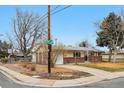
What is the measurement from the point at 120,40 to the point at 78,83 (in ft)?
114

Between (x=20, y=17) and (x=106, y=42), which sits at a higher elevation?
(x=20, y=17)

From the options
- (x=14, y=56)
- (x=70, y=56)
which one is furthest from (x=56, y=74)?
(x=14, y=56)

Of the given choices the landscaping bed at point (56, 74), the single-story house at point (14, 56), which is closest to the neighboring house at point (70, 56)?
the single-story house at point (14, 56)

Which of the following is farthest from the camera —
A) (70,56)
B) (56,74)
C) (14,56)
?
(14,56)

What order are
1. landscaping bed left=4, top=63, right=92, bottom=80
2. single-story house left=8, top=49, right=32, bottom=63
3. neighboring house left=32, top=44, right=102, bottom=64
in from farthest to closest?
1. single-story house left=8, top=49, right=32, bottom=63
2. neighboring house left=32, top=44, right=102, bottom=64
3. landscaping bed left=4, top=63, right=92, bottom=80

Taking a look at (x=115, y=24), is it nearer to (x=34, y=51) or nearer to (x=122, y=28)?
(x=122, y=28)

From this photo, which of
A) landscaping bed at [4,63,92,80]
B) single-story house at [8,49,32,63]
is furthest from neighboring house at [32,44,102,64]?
landscaping bed at [4,63,92,80]

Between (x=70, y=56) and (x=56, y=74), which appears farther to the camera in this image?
(x=70, y=56)

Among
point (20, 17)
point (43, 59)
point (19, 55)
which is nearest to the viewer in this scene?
point (43, 59)

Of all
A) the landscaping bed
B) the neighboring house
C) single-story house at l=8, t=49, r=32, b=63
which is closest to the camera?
the landscaping bed

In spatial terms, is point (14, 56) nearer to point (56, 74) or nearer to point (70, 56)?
point (70, 56)

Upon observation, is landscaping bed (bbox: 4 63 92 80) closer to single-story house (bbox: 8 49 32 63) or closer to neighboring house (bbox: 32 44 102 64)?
neighboring house (bbox: 32 44 102 64)
